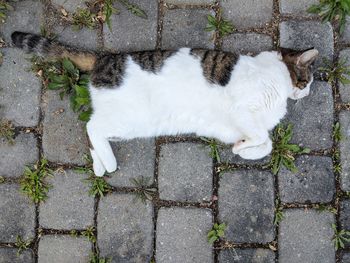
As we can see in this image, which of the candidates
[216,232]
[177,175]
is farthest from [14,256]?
[216,232]

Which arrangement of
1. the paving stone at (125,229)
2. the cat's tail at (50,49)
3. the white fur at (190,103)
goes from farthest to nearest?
the paving stone at (125,229) < the cat's tail at (50,49) < the white fur at (190,103)

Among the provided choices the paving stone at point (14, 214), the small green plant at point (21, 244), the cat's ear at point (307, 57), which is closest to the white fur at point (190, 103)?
the cat's ear at point (307, 57)

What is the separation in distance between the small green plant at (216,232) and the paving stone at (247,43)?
3.92 feet

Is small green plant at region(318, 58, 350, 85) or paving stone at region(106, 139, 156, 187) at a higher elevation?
small green plant at region(318, 58, 350, 85)

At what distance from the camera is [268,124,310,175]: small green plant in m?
3.16

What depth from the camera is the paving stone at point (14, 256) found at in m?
3.19

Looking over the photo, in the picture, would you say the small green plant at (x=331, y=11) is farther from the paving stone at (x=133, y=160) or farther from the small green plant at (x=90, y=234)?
the small green plant at (x=90, y=234)

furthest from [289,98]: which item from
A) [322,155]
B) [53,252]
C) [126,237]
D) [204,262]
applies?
[53,252]

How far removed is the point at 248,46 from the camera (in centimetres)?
324

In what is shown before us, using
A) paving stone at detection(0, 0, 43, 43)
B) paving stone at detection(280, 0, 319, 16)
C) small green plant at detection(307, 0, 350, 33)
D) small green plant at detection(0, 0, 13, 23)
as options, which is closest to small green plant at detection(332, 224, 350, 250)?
small green plant at detection(307, 0, 350, 33)

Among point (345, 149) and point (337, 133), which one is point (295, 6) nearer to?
point (337, 133)

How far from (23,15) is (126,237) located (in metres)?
1.69

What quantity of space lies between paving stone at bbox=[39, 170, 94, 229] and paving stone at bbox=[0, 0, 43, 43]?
1.02 meters

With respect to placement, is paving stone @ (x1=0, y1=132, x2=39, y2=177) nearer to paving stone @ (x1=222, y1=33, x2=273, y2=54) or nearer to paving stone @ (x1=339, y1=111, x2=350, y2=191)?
paving stone @ (x1=222, y1=33, x2=273, y2=54)
